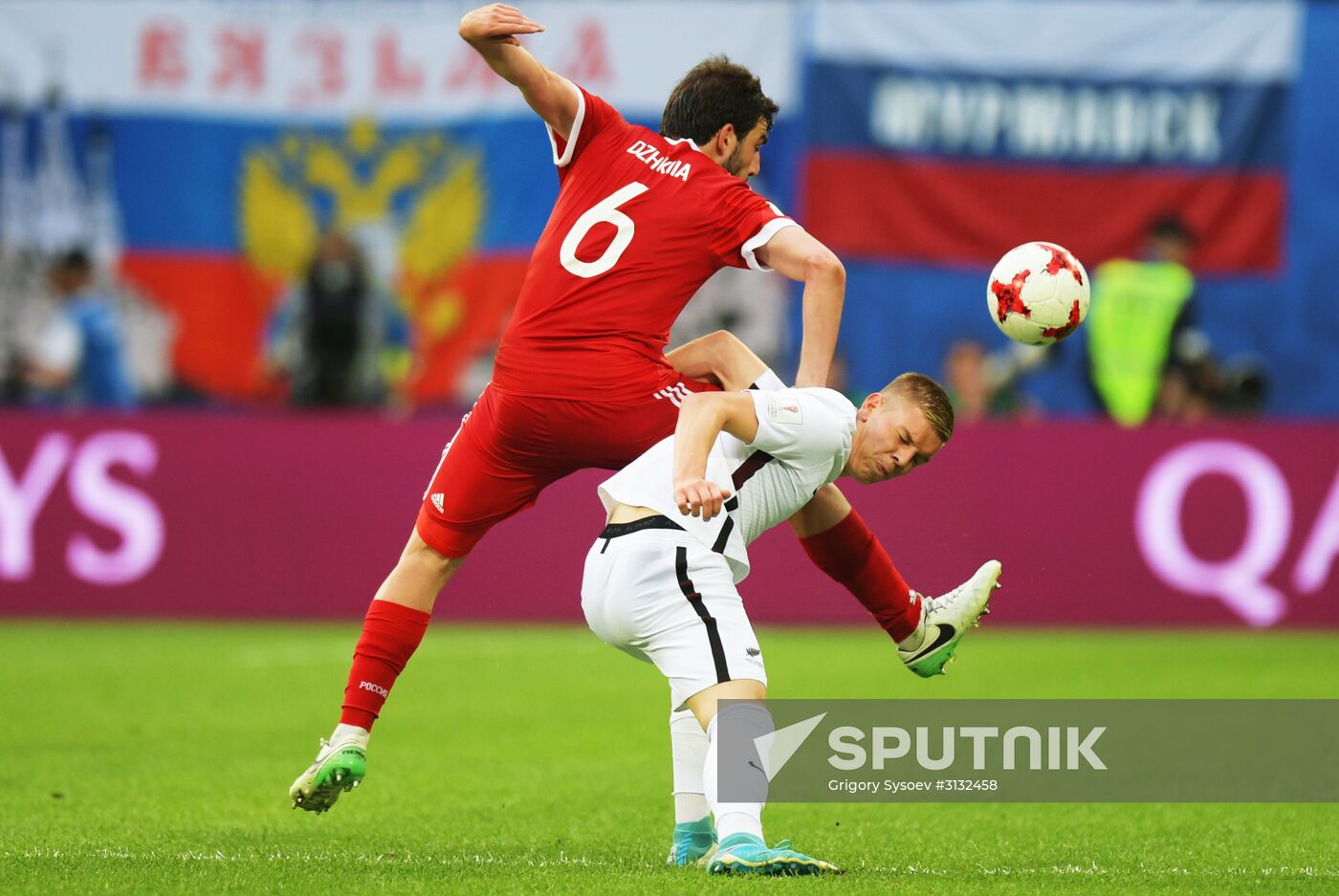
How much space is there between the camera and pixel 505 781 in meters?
7.07

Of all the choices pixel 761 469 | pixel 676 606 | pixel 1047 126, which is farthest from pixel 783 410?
pixel 1047 126

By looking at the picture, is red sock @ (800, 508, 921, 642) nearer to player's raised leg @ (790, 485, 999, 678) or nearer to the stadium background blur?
player's raised leg @ (790, 485, 999, 678)

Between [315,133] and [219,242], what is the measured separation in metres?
1.16

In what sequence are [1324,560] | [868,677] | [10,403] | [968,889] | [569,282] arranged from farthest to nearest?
[10,403] → [1324,560] → [868,677] → [569,282] → [968,889]

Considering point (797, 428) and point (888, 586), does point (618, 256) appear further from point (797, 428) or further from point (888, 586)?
point (888, 586)

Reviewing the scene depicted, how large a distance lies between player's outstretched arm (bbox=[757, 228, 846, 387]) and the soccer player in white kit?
309mm

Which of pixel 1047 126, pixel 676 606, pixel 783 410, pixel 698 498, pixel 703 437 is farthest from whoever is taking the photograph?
pixel 1047 126

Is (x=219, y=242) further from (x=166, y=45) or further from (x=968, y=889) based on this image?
(x=968, y=889)

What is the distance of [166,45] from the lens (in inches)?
610

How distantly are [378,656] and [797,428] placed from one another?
5.12 ft

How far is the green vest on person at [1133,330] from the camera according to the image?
14.3m

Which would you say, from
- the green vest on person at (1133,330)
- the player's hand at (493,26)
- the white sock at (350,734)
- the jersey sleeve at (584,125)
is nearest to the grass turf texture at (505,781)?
the white sock at (350,734)

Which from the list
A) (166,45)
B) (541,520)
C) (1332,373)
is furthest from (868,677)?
(166,45)

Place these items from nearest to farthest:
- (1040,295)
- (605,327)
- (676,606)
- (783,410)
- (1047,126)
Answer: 1. (676,606)
2. (783,410)
3. (605,327)
4. (1040,295)
5. (1047,126)
